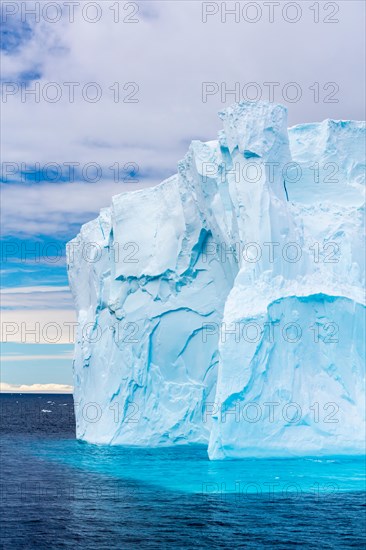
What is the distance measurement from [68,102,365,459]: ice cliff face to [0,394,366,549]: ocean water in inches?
59.6

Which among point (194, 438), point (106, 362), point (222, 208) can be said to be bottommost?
point (194, 438)

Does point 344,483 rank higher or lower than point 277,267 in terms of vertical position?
lower

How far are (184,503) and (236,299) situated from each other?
7072 millimetres

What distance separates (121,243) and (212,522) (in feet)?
50.5

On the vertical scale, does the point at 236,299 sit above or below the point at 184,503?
above

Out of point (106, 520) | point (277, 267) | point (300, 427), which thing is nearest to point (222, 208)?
point (277, 267)

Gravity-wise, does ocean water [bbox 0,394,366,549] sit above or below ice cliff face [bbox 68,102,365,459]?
below

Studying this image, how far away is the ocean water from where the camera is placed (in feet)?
44.6

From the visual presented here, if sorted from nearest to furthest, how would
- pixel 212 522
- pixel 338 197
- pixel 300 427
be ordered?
pixel 212 522 < pixel 300 427 < pixel 338 197

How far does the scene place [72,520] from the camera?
15.4m

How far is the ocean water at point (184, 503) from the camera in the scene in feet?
44.6

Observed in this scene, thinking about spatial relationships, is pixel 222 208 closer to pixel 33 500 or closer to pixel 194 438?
pixel 194 438

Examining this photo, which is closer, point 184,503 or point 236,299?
A: point 184,503

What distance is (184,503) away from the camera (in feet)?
53.9
